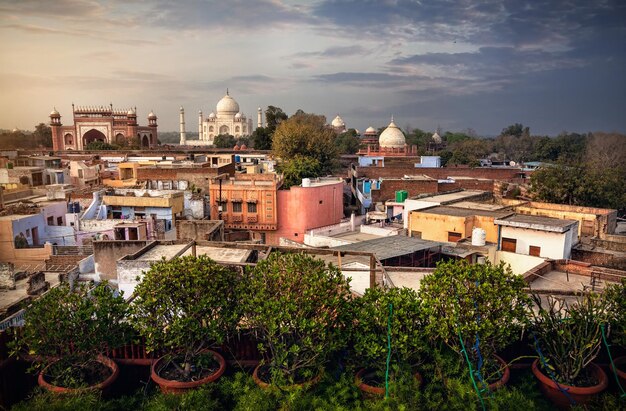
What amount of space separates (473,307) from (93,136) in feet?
195

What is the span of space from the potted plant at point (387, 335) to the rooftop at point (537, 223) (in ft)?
30.4

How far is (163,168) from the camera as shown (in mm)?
27719

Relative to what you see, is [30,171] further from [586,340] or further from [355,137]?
[355,137]

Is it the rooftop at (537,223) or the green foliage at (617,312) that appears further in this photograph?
the rooftop at (537,223)

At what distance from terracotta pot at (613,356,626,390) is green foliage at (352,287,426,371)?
2.65 metres

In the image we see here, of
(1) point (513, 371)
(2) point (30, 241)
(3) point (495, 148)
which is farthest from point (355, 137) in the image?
(1) point (513, 371)

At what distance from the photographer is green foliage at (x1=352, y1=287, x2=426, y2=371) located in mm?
6184

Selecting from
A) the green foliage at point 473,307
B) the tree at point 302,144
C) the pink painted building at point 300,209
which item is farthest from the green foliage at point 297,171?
the green foliage at point 473,307

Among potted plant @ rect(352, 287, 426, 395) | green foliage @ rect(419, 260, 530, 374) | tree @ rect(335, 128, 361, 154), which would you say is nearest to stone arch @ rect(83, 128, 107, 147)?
tree @ rect(335, 128, 361, 154)

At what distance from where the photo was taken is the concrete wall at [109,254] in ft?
41.9

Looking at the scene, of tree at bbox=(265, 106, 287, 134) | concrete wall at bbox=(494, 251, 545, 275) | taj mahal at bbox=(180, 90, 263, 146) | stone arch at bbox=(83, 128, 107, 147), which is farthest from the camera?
taj mahal at bbox=(180, 90, 263, 146)

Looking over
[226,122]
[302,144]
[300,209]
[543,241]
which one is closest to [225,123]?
[226,122]

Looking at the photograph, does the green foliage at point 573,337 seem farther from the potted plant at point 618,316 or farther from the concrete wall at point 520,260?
the concrete wall at point 520,260

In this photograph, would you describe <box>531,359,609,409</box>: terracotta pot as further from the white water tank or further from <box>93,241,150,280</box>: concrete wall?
<box>93,241,150,280</box>: concrete wall
